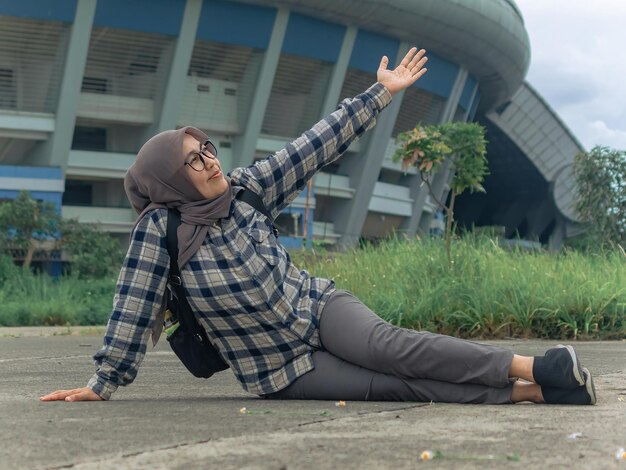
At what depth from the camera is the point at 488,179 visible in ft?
200

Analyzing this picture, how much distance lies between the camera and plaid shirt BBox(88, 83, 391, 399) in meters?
3.97

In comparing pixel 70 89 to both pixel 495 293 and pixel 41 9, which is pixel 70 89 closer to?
pixel 41 9

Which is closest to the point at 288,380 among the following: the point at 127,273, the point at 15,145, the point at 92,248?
the point at 127,273

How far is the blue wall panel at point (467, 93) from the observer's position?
44.2m

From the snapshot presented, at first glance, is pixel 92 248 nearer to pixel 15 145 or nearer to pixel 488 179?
pixel 15 145

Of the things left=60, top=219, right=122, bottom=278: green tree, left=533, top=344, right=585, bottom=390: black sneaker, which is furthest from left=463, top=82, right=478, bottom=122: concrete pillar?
left=533, top=344, right=585, bottom=390: black sneaker

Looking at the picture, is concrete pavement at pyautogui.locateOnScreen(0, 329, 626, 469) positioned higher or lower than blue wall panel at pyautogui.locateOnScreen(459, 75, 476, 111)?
lower

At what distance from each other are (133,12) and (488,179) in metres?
35.6

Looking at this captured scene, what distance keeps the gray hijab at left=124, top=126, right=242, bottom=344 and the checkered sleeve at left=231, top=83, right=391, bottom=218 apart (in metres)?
0.26

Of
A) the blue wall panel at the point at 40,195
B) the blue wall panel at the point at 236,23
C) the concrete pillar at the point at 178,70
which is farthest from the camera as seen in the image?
the blue wall panel at the point at 236,23

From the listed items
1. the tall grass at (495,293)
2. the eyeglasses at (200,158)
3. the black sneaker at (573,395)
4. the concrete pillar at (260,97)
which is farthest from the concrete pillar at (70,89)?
the black sneaker at (573,395)

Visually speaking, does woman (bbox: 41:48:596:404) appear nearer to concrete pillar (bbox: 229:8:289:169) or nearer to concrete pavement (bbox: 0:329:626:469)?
concrete pavement (bbox: 0:329:626:469)

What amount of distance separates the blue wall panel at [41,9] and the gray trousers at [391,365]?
25881mm

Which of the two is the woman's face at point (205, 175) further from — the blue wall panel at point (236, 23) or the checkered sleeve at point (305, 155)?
the blue wall panel at point (236, 23)
